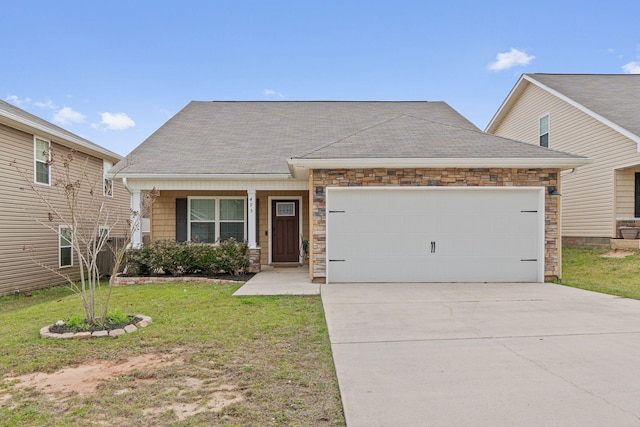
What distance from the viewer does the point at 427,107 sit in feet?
52.7

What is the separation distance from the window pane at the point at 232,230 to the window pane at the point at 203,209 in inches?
16.3

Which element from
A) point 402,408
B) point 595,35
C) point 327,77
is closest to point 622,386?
point 402,408

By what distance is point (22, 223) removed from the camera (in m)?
11.1

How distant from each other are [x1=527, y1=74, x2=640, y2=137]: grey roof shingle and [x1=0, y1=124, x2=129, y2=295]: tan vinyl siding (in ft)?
50.9

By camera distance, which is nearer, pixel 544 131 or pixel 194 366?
pixel 194 366

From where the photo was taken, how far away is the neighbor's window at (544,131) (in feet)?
51.6

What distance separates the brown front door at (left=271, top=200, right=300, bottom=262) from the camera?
40.6 ft

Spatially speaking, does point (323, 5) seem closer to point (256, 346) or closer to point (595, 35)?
point (595, 35)

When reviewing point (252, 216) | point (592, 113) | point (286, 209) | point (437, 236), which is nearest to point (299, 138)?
point (286, 209)

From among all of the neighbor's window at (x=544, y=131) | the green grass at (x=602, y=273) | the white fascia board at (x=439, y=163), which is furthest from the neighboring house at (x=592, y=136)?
the white fascia board at (x=439, y=163)

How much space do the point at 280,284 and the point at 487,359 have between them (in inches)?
202

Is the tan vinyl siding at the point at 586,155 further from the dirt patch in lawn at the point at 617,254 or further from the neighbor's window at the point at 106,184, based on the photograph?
the neighbor's window at the point at 106,184

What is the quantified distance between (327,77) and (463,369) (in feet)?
71.0

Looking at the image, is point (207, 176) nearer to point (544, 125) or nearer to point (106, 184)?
point (106, 184)
